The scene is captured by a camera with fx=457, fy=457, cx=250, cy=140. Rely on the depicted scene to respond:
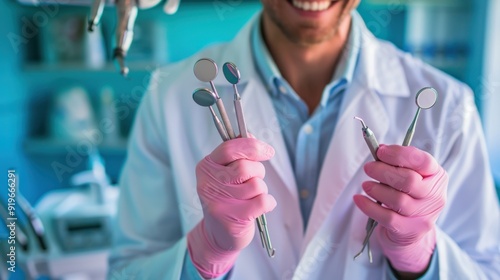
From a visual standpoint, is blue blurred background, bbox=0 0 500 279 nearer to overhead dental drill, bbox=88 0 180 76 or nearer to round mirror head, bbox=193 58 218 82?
overhead dental drill, bbox=88 0 180 76

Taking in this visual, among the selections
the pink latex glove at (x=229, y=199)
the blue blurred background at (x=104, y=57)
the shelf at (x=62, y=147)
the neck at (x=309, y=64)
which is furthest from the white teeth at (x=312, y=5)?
the shelf at (x=62, y=147)

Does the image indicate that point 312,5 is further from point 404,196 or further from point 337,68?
point 404,196

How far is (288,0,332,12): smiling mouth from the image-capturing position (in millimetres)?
614

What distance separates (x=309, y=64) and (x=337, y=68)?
0.05 m

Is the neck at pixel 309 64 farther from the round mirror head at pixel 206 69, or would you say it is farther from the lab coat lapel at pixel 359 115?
the round mirror head at pixel 206 69

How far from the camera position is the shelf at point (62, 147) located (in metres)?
1.75

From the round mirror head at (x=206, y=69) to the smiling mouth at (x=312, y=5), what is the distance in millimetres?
276

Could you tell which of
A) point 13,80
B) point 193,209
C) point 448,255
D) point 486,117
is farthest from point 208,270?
point 13,80

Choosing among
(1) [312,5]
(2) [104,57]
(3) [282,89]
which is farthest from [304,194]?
(2) [104,57]

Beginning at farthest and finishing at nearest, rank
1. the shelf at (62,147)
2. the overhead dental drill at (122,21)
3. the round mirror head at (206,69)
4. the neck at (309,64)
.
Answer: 1. the shelf at (62,147)
2. the neck at (309,64)
3. the overhead dental drill at (122,21)
4. the round mirror head at (206,69)

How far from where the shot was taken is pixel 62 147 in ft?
5.81

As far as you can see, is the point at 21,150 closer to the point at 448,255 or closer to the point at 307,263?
the point at 307,263

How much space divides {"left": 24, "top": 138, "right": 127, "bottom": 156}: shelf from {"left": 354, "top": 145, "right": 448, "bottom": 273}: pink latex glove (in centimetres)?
139

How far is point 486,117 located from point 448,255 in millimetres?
1039
